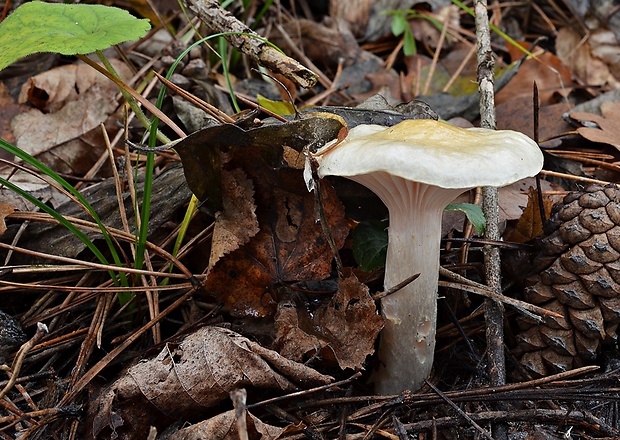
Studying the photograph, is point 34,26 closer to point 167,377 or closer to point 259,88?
point 167,377

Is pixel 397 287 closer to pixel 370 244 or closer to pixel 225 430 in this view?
pixel 370 244

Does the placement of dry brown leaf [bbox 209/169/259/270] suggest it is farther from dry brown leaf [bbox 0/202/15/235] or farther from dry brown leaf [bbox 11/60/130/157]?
dry brown leaf [bbox 11/60/130/157]

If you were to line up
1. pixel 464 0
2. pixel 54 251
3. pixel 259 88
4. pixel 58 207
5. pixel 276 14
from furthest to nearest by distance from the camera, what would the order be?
1. pixel 464 0
2. pixel 276 14
3. pixel 259 88
4. pixel 58 207
5. pixel 54 251

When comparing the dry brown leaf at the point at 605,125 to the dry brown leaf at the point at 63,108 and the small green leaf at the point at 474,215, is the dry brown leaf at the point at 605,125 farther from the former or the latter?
the dry brown leaf at the point at 63,108

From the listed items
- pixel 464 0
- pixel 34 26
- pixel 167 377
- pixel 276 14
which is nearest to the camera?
pixel 167 377

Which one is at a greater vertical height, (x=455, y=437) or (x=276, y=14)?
(x=276, y=14)

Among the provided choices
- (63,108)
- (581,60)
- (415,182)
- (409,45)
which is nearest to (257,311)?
(415,182)

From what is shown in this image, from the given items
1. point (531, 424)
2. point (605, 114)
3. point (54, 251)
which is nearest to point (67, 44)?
point (54, 251)

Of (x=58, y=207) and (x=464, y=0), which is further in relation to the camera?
(x=464, y=0)
